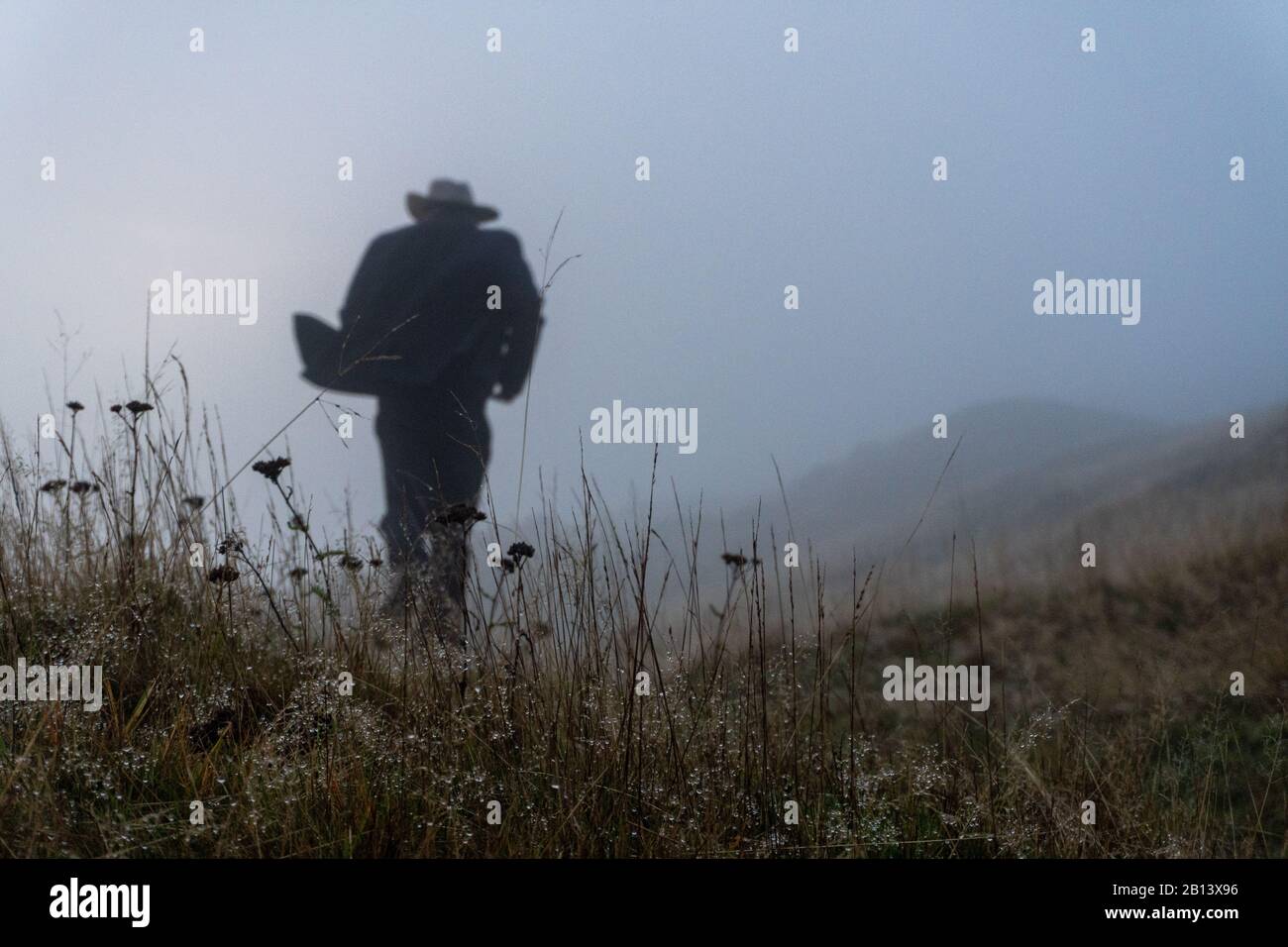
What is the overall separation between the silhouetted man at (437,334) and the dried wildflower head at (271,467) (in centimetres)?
110

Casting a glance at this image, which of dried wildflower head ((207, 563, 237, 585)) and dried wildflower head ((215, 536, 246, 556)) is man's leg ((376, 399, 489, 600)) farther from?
dried wildflower head ((207, 563, 237, 585))

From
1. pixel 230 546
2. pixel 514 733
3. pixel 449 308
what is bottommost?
pixel 514 733

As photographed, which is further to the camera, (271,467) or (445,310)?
(445,310)

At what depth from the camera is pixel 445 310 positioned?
140 inches

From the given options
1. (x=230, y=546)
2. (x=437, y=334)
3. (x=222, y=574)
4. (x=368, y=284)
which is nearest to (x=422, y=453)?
(x=437, y=334)

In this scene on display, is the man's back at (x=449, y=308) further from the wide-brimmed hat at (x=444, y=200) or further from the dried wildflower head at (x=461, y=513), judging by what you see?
the dried wildflower head at (x=461, y=513)

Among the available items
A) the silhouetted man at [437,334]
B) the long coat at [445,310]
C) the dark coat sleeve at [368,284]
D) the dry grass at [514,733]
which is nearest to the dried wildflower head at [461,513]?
the dry grass at [514,733]

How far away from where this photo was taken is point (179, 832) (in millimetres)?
1844

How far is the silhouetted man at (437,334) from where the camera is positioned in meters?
3.48

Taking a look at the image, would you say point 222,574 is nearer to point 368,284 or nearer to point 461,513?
point 461,513

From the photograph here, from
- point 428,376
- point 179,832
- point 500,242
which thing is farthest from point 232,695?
point 500,242

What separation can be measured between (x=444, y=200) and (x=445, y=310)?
457mm
